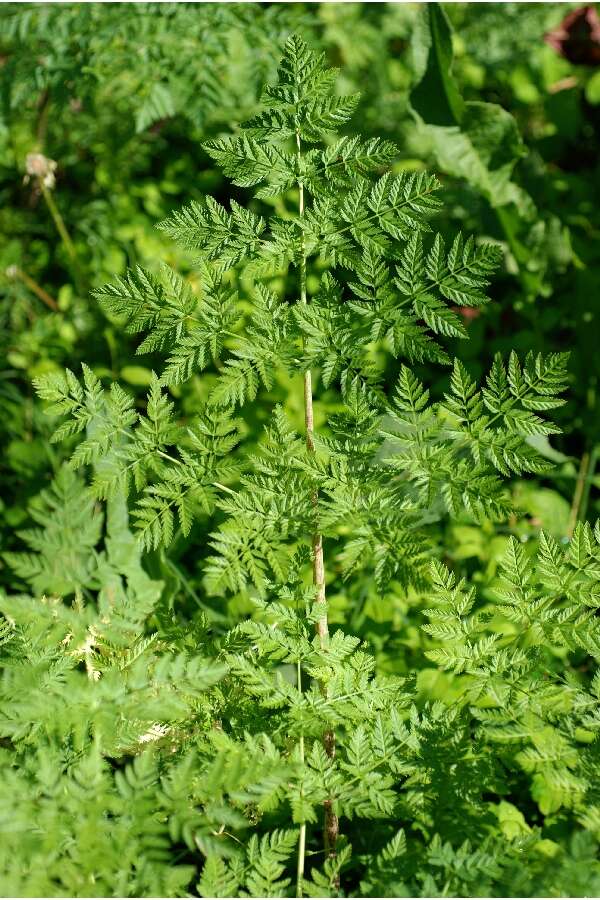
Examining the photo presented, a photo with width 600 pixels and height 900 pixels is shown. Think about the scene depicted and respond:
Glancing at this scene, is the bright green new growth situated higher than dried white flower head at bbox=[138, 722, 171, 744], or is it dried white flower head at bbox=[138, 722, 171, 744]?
the bright green new growth

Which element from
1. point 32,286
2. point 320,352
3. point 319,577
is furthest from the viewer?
point 32,286

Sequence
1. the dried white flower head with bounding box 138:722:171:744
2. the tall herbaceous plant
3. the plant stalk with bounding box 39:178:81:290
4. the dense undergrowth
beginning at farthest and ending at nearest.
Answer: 1. the plant stalk with bounding box 39:178:81:290
2. the dried white flower head with bounding box 138:722:171:744
3. the tall herbaceous plant
4. the dense undergrowth

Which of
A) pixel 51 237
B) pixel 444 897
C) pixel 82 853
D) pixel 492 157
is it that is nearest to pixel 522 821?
pixel 444 897

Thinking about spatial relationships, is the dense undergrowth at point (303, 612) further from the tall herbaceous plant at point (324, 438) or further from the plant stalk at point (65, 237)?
the plant stalk at point (65, 237)

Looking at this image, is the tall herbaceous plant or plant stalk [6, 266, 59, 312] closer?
the tall herbaceous plant

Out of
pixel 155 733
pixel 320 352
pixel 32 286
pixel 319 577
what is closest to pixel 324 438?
pixel 320 352

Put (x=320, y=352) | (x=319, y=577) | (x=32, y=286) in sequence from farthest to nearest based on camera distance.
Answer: (x=32, y=286) < (x=319, y=577) < (x=320, y=352)

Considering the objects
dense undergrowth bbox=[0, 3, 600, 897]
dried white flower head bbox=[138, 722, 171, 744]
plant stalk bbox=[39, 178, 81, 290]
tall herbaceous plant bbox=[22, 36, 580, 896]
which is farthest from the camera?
plant stalk bbox=[39, 178, 81, 290]

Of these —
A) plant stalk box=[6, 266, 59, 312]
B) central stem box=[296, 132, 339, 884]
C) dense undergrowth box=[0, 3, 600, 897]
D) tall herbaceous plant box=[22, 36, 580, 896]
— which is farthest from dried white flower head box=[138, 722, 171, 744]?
plant stalk box=[6, 266, 59, 312]

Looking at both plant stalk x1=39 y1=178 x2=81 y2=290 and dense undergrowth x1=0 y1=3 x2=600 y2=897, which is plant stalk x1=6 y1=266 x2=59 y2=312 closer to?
plant stalk x1=39 y1=178 x2=81 y2=290

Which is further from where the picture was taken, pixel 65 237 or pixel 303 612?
pixel 65 237

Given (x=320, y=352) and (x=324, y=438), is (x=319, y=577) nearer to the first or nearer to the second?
(x=324, y=438)
